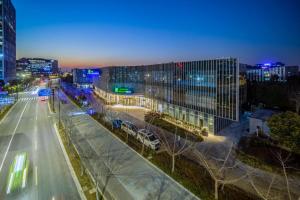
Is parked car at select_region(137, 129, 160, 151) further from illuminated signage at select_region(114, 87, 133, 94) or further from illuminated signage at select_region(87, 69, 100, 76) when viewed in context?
illuminated signage at select_region(87, 69, 100, 76)

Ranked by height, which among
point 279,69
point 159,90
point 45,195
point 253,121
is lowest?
point 45,195

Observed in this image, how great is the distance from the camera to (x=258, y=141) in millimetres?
27703

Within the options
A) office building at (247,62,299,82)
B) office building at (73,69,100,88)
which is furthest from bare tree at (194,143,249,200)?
office building at (73,69,100,88)

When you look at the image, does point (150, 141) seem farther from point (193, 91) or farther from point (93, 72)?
point (93, 72)

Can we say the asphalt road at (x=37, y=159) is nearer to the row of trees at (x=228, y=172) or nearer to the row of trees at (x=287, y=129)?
the row of trees at (x=228, y=172)

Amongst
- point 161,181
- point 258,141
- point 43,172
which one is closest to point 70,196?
point 43,172

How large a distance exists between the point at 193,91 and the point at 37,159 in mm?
26530

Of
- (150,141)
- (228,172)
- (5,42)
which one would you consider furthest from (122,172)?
(5,42)

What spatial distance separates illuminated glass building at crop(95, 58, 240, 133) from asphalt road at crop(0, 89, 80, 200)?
75.2 feet

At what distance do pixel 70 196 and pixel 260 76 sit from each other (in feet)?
449

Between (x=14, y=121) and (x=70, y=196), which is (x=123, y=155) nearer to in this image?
(x=70, y=196)

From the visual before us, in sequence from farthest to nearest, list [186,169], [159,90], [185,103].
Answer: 1. [159,90]
2. [185,103]
3. [186,169]

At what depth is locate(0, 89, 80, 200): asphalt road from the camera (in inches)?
679

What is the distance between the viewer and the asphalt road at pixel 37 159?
1725 cm
